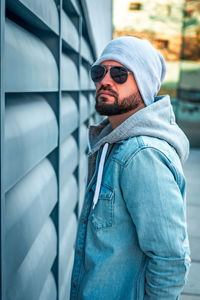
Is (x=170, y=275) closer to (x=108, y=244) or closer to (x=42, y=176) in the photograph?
(x=108, y=244)

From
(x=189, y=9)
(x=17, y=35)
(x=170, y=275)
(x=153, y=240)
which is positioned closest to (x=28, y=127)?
(x=17, y=35)

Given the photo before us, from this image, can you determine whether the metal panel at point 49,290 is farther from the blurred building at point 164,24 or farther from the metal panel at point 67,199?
the blurred building at point 164,24

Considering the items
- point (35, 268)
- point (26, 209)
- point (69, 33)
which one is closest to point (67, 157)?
point (69, 33)

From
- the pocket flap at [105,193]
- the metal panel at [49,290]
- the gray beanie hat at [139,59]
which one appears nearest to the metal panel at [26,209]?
the pocket flap at [105,193]

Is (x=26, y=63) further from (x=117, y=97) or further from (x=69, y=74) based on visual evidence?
(x=69, y=74)

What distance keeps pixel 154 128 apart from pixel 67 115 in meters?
1.38

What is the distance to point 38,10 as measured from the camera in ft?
5.78

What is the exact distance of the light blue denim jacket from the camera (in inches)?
57.2

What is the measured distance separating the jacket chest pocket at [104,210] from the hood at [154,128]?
0.23 metres

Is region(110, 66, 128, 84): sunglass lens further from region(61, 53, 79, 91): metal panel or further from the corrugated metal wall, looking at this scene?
region(61, 53, 79, 91): metal panel

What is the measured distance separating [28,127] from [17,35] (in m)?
0.38

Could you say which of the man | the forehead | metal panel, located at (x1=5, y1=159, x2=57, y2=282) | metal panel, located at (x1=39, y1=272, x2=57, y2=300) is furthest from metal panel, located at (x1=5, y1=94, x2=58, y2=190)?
metal panel, located at (x1=39, y1=272, x2=57, y2=300)

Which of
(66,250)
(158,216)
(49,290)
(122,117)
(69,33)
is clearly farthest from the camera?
(66,250)

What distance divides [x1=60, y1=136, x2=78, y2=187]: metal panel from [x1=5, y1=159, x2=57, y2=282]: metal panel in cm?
42
